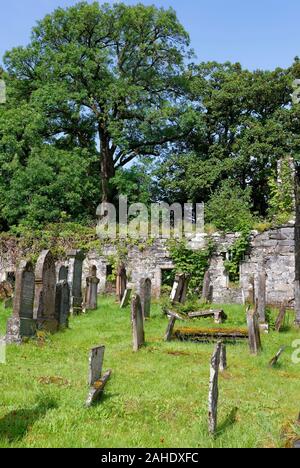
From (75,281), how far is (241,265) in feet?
23.6

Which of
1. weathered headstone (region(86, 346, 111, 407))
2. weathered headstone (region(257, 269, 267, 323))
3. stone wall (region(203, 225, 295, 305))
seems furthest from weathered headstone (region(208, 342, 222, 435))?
stone wall (region(203, 225, 295, 305))

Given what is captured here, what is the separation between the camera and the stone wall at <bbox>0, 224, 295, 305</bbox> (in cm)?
2120

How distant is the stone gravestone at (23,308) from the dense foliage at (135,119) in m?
16.4

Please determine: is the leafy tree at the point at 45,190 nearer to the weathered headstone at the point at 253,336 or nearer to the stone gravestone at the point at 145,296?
the stone gravestone at the point at 145,296

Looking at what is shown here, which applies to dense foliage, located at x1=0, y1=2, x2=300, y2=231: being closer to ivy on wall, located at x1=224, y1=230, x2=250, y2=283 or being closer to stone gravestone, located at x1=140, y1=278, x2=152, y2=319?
ivy on wall, located at x1=224, y1=230, x2=250, y2=283

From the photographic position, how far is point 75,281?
19.3 meters

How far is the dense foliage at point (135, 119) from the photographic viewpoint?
3067 cm

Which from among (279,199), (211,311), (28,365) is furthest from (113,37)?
(28,365)

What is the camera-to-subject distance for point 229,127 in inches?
1340

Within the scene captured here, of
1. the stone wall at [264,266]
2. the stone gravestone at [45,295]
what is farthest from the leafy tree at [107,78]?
the stone gravestone at [45,295]

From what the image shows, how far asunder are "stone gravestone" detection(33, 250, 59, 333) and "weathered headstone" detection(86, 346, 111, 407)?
506 centimetres

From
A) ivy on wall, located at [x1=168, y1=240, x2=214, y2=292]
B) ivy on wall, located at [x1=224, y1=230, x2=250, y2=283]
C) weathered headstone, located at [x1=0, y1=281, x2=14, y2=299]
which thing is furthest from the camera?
ivy on wall, located at [x1=168, y1=240, x2=214, y2=292]

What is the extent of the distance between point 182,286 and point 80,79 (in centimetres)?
2038

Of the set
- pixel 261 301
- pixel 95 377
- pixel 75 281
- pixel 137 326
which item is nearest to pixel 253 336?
pixel 137 326
